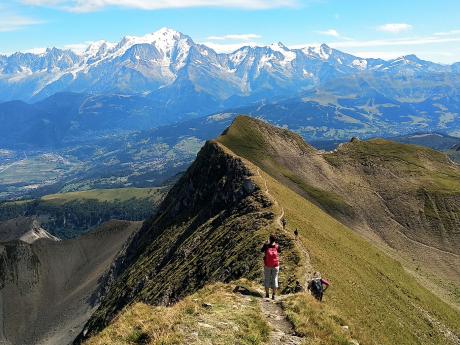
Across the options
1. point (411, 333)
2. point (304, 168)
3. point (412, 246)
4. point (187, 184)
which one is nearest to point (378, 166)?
point (304, 168)

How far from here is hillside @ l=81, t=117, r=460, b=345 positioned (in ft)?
100

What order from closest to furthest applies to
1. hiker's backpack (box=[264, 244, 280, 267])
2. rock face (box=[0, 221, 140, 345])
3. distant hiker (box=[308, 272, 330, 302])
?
hiker's backpack (box=[264, 244, 280, 267])
distant hiker (box=[308, 272, 330, 302])
rock face (box=[0, 221, 140, 345])

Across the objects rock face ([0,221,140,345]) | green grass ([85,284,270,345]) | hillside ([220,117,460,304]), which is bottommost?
rock face ([0,221,140,345])

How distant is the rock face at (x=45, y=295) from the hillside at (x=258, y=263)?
25533 mm

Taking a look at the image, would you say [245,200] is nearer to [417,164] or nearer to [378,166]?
[378,166]

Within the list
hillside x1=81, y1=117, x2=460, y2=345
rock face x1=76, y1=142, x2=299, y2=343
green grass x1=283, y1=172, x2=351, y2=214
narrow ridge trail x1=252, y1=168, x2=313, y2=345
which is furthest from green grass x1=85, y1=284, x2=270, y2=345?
green grass x1=283, y1=172, x2=351, y2=214

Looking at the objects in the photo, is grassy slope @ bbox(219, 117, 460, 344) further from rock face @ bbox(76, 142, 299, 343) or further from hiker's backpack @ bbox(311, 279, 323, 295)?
rock face @ bbox(76, 142, 299, 343)

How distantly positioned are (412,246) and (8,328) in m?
136

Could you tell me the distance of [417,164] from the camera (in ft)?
592

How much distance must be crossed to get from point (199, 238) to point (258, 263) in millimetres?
34109

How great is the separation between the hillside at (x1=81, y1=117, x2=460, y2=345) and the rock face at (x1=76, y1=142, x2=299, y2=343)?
24 centimetres

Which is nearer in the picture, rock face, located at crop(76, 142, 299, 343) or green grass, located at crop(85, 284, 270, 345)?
green grass, located at crop(85, 284, 270, 345)

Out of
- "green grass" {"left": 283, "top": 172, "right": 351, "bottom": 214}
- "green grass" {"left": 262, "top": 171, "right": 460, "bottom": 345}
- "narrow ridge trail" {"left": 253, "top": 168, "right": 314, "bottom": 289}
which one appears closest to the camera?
"narrow ridge trail" {"left": 253, "top": 168, "right": 314, "bottom": 289}

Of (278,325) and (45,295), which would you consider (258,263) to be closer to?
(278,325)
